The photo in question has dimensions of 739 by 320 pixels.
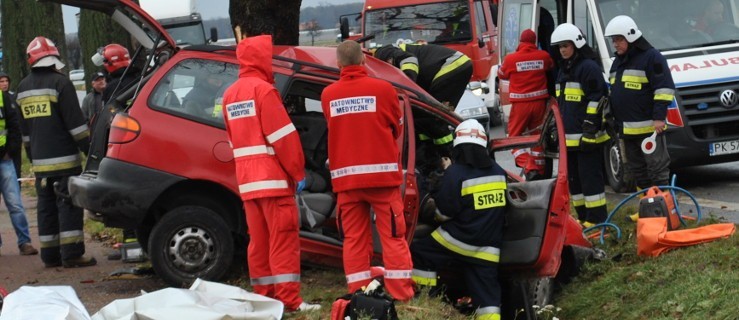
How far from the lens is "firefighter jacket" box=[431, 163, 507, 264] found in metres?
7.75

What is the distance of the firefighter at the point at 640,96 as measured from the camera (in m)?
10.1

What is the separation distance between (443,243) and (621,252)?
2.21 metres

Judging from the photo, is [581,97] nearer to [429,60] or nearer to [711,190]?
[429,60]

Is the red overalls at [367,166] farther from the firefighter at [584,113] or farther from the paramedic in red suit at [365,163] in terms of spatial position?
the firefighter at [584,113]

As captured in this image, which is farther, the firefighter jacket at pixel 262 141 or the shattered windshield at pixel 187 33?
the shattered windshield at pixel 187 33

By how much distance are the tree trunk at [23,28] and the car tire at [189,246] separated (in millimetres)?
13116

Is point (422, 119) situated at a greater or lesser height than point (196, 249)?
greater

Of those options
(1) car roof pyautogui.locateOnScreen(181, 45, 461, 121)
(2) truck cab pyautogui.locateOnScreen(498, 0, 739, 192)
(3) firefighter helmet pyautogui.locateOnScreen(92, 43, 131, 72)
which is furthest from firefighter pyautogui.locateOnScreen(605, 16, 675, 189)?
(3) firefighter helmet pyautogui.locateOnScreen(92, 43, 131, 72)

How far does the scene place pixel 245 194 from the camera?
24.3 feet

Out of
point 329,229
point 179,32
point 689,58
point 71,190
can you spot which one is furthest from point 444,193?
point 179,32

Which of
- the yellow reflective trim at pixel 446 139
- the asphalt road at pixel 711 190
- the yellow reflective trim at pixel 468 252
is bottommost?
the asphalt road at pixel 711 190

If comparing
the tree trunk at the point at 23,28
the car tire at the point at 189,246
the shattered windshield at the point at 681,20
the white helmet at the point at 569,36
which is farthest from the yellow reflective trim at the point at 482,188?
the tree trunk at the point at 23,28

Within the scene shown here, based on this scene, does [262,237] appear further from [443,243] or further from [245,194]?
[443,243]

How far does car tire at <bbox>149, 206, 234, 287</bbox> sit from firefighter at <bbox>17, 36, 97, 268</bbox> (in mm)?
1619
